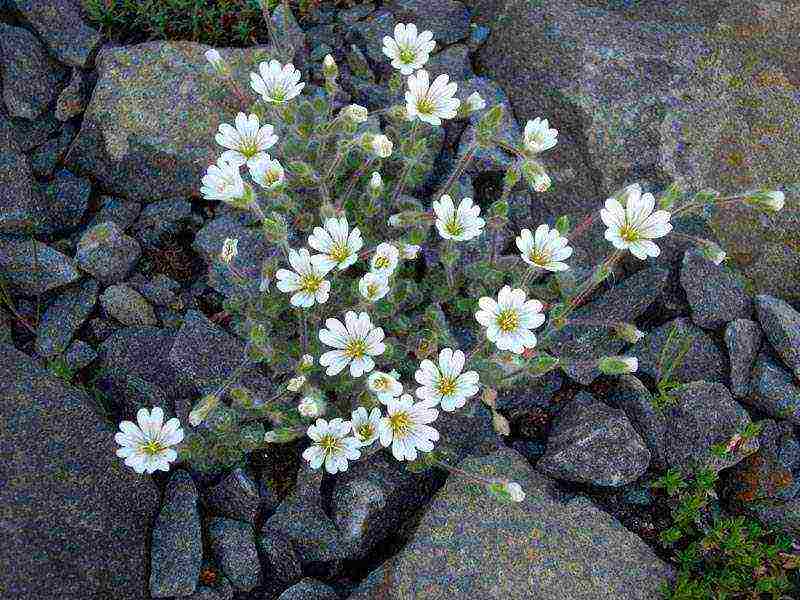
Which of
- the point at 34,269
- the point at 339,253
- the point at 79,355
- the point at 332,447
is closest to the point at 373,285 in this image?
the point at 339,253

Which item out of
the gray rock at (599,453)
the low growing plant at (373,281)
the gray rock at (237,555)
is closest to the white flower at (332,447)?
the low growing plant at (373,281)

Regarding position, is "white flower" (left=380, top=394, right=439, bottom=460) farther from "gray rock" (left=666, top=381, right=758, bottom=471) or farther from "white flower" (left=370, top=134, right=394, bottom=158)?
"gray rock" (left=666, top=381, right=758, bottom=471)

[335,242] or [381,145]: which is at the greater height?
[381,145]

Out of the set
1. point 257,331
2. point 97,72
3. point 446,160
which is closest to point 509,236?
point 446,160

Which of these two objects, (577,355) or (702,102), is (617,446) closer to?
(577,355)

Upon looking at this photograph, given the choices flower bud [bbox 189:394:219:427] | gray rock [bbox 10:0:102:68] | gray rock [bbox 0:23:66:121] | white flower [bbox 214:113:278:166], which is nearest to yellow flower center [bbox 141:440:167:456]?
flower bud [bbox 189:394:219:427]

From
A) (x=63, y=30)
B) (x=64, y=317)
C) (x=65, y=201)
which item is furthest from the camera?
(x=63, y=30)

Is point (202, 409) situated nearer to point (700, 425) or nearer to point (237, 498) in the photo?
point (237, 498)
